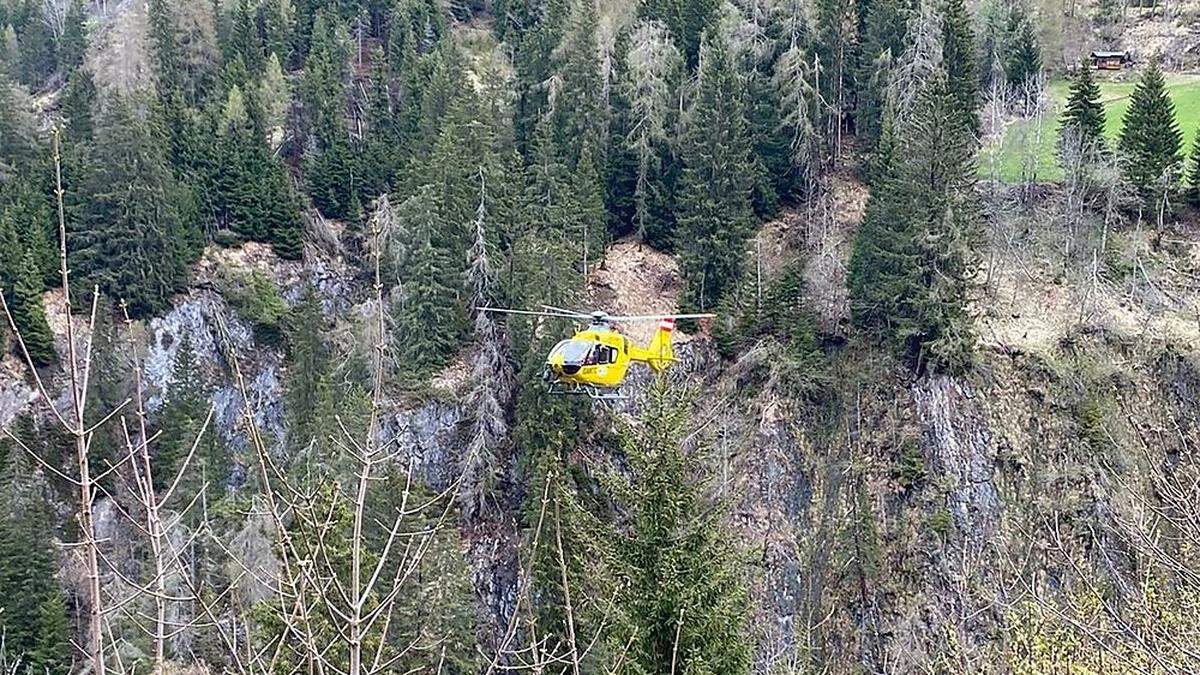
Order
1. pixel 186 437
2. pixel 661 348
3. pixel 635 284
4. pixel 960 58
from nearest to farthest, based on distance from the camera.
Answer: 1. pixel 661 348
2. pixel 186 437
3. pixel 960 58
4. pixel 635 284

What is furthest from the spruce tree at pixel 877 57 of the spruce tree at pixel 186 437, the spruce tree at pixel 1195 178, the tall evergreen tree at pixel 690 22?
the spruce tree at pixel 186 437

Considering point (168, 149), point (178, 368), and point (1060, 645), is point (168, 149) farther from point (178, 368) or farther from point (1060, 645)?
point (1060, 645)

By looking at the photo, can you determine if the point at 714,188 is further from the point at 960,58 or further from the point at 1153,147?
the point at 1153,147

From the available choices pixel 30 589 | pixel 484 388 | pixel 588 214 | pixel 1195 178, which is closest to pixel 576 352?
pixel 484 388

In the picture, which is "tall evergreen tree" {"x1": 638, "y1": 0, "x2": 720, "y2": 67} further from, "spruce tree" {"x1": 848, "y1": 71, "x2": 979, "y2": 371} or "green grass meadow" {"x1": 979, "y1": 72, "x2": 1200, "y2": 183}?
"spruce tree" {"x1": 848, "y1": 71, "x2": 979, "y2": 371}

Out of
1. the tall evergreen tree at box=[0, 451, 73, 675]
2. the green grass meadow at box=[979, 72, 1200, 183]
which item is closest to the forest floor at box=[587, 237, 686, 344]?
the green grass meadow at box=[979, 72, 1200, 183]

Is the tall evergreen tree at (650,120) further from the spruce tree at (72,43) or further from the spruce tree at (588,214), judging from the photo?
the spruce tree at (72,43)
